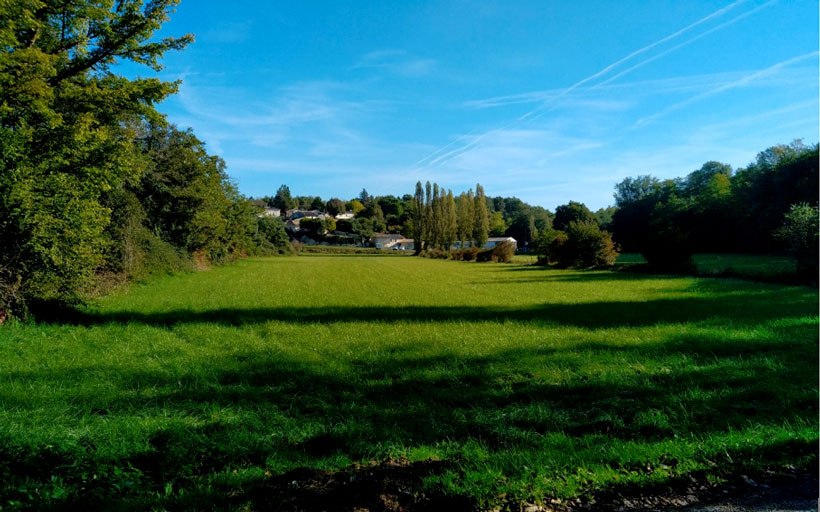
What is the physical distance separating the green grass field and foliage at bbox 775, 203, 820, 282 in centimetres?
1198

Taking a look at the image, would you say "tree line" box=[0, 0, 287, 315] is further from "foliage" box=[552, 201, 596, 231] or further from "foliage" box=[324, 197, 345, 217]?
"foliage" box=[324, 197, 345, 217]

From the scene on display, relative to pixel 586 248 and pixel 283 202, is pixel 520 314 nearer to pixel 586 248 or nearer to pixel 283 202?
pixel 586 248

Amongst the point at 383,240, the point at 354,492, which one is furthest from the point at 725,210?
the point at 383,240

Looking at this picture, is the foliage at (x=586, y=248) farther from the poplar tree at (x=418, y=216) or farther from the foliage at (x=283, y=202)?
the foliage at (x=283, y=202)

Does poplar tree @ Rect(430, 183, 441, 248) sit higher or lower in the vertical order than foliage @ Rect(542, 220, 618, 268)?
higher

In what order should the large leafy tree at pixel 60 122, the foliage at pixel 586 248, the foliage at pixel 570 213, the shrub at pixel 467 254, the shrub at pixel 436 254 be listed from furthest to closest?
1. the foliage at pixel 570 213
2. the shrub at pixel 436 254
3. the shrub at pixel 467 254
4. the foliage at pixel 586 248
5. the large leafy tree at pixel 60 122

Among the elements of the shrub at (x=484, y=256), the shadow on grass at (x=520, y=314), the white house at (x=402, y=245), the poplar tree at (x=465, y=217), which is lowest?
the shadow on grass at (x=520, y=314)

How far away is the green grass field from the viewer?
3.49 metres

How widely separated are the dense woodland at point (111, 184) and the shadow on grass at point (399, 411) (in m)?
4.84

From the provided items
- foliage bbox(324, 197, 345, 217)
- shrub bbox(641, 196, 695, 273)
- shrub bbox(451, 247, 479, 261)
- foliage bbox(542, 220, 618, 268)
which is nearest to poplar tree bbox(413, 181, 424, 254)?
shrub bbox(451, 247, 479, 261)

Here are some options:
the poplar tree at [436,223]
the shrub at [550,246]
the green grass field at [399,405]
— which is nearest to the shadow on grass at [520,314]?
the green grass field at [399,405]

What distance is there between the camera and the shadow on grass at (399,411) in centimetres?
349

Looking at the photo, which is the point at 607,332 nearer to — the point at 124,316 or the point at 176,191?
the point at 124,316

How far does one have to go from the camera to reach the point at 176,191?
28.9 m
